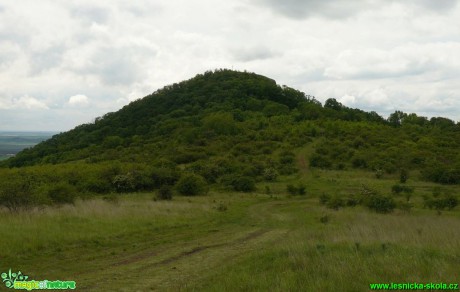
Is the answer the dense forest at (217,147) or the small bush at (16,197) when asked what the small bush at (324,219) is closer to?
the dense forest at (217,147)

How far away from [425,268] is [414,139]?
6235 cm

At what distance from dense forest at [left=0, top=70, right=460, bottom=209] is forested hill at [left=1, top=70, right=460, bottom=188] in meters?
0.20

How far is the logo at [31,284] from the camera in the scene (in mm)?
8719

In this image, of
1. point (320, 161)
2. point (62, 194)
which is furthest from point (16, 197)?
A: point (320, 161)

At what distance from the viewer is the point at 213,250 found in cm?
1277

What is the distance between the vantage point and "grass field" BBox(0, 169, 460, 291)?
779 cm

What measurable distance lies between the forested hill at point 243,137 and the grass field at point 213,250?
18698mm

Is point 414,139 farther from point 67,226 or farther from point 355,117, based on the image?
point 67,226

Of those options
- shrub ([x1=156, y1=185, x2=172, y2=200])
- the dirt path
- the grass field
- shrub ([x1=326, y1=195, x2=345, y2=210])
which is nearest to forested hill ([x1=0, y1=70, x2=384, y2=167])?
shrub ([x1=156, y1=185, x2=172, y2=200])

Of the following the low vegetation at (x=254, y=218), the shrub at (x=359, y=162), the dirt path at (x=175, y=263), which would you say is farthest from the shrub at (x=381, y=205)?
the shrub at (x=359, y=162)

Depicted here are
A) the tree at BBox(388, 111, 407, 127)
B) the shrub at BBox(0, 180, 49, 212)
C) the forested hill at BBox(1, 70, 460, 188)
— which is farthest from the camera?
the tree at BBox(388, 111, 407, 127)

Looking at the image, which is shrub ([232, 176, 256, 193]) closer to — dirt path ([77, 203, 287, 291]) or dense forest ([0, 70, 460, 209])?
dense forest ([0, 70, 460, 209])

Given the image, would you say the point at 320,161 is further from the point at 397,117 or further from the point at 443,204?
the point at 397,117

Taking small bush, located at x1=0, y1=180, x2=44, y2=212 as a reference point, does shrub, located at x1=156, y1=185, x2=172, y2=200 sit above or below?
below
